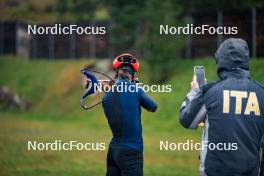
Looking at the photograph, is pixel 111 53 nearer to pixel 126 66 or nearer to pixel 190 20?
pixel 190 20

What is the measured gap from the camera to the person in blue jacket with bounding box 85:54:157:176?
7320 mm

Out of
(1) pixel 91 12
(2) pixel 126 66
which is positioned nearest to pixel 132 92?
(2) pixel 126 66

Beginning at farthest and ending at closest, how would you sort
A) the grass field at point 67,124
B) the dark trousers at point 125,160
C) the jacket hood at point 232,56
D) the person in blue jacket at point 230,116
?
the grass field at point 67,124 → the dark trousers at point 125,160 → the jacket hood at point 232,56 → the person in blue jacket at point 230,116

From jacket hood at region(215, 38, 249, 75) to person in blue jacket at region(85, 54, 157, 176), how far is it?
194 centimetres

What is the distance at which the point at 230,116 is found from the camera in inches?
217

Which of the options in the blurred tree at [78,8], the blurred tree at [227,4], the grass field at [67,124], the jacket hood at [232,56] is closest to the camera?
the jacket hood at [232,56]

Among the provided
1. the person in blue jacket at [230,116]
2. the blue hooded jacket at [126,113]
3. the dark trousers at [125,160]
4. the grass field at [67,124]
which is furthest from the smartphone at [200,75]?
the grass field at [67,124]

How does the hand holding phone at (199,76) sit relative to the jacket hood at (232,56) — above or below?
below

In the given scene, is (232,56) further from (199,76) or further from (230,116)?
(199,76)

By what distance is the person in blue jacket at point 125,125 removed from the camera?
732cm

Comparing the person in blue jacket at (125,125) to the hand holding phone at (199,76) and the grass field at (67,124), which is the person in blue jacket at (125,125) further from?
the grass field at (67,124)

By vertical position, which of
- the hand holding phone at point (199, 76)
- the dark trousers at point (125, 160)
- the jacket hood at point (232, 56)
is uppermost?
the jacket hood at point (232, 56)

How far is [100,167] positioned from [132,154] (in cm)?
629

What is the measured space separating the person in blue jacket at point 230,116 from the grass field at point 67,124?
23.1 ft
